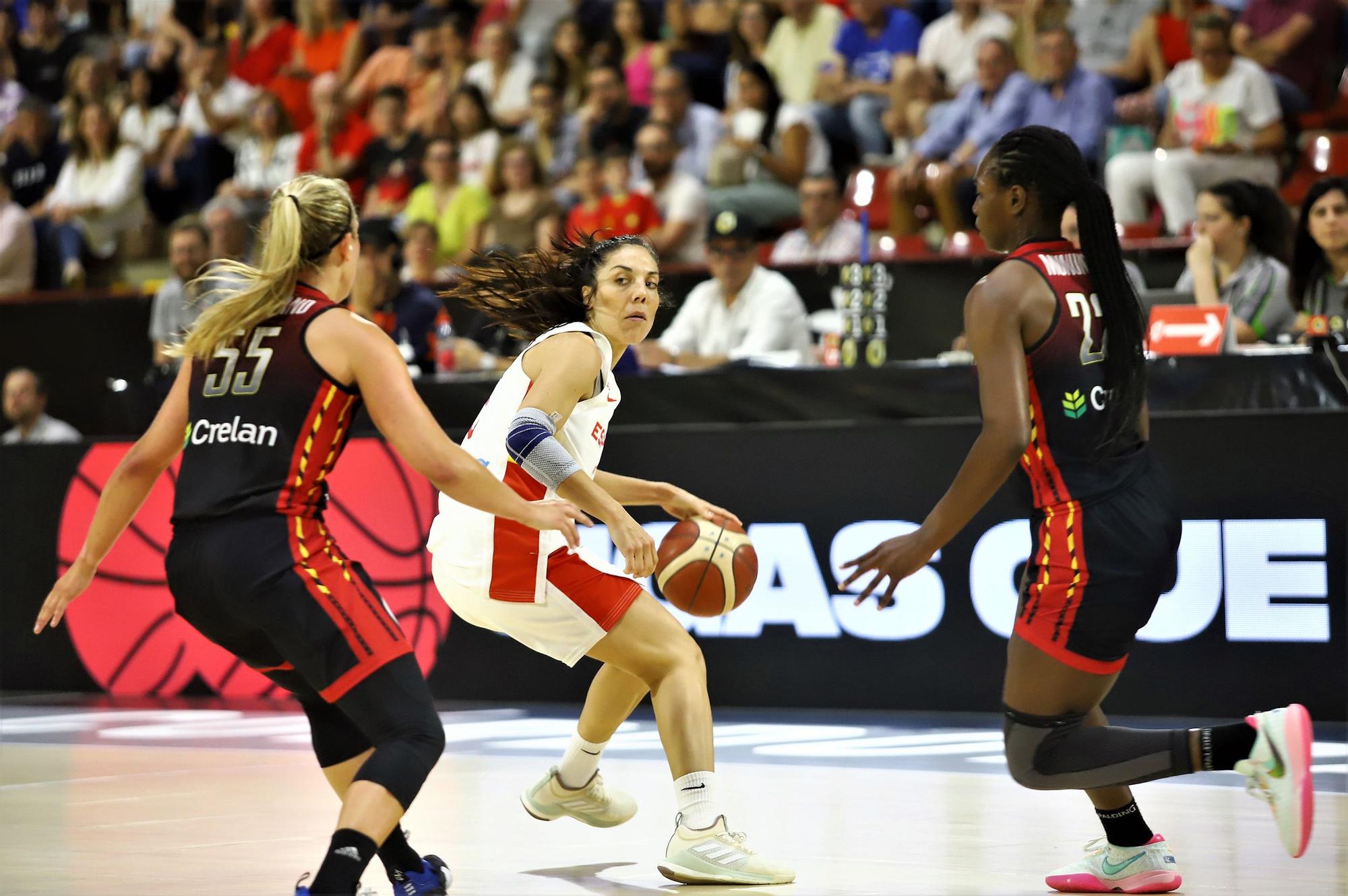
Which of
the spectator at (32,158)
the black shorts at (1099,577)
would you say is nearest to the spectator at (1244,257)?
the black shorts at (1099,577)

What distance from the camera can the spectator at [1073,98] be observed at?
10.9m

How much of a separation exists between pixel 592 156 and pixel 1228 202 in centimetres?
452

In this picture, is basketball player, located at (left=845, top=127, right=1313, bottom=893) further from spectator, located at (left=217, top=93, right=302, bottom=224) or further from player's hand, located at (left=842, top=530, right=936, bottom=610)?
spectator, located at (left=217, top=93, right=302, bottom=224)

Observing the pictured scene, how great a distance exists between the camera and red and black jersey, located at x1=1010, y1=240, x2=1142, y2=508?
14.1ft

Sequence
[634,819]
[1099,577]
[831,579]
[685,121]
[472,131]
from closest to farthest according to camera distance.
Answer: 1. [1099,577]
2. [634,819]
3. [831,579]
4. [685,121]
5. [472,131]

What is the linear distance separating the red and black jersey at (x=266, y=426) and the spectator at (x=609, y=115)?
8.70 metres

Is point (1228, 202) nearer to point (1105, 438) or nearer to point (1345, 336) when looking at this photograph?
point (1345, 336)

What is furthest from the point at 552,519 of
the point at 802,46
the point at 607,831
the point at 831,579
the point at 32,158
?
the point at 32,158

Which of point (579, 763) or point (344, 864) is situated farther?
point (579, 763)

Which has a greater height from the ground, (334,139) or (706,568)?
(334,139)

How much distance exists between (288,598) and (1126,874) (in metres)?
2.20

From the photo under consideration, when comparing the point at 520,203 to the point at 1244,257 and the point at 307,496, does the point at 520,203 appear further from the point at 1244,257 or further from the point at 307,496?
the point at 307,496

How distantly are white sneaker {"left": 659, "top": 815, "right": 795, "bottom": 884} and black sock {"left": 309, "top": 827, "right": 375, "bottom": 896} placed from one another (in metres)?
1.03

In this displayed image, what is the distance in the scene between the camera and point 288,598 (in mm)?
3842
